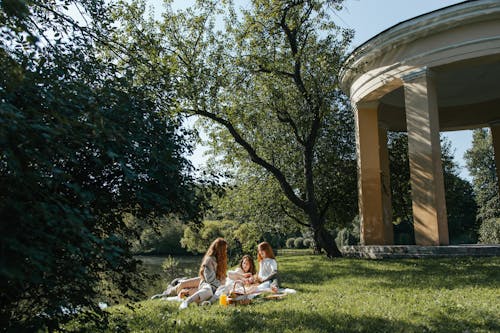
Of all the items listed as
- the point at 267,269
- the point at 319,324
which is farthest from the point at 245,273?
the point at 319,324

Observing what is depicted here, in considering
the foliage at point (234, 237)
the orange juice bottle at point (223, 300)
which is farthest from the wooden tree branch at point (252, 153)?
the orange juice bottle at point (223, 300)

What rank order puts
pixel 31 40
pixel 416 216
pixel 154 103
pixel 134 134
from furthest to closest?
1. pixel 416 216
2. pixel 154 103
3. pixel 134 134
4. pixel 31 40

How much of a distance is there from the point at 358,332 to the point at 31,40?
435 cm

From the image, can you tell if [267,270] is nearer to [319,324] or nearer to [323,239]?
[319,324]

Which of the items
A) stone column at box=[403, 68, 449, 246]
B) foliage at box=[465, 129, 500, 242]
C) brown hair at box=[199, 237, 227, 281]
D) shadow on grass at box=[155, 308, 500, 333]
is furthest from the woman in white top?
foliage at box=[465, 129, 500, 242]

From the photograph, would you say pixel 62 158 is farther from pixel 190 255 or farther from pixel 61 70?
pixel 190 255

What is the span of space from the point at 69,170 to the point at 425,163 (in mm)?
10755

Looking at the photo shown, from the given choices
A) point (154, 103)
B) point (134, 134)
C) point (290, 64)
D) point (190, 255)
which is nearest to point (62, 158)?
point (134, 134)

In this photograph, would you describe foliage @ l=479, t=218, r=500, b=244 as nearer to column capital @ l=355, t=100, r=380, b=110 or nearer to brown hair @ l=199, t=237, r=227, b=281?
column capital @ l=355, t=100, r=380, b=110

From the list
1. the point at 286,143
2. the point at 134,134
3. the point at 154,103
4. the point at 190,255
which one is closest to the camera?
the point at 134,134

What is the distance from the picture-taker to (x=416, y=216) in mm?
11969

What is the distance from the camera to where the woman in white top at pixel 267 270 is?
324 inches

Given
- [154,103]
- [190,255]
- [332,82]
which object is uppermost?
[332,82]

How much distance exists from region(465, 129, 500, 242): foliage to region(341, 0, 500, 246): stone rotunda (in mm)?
22217
